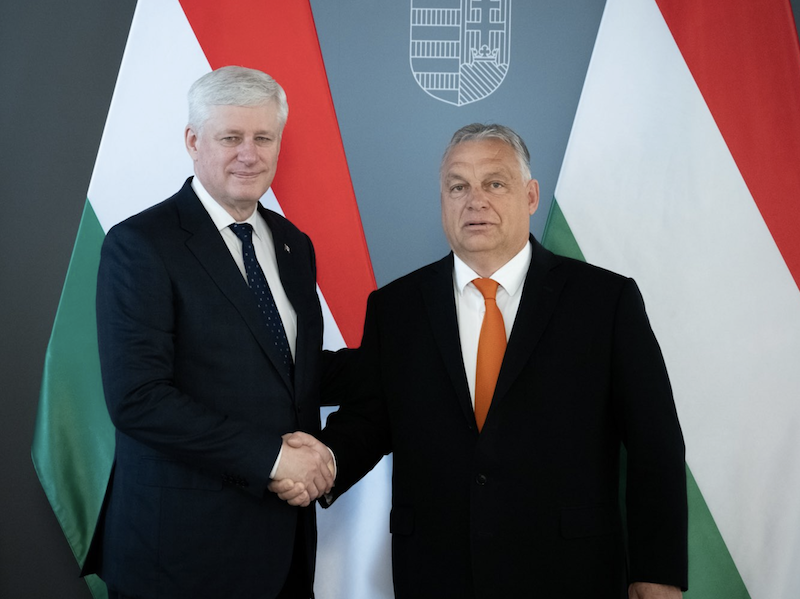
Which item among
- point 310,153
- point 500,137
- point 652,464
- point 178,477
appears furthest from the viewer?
point 310,153

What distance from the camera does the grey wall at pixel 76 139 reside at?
104 inches

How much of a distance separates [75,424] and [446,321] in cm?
129

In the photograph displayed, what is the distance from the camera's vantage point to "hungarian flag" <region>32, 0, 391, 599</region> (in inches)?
94.6

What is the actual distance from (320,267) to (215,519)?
0.97 metres

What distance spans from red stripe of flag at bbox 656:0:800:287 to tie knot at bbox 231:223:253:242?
58.5 inches

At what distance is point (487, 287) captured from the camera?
75.5 inches

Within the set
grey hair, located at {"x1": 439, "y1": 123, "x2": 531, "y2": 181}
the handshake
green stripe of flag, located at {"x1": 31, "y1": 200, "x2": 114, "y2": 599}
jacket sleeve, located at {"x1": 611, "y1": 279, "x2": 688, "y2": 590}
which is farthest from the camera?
green stripe of flag, located at {"x1": 31, "y1": 200, "x2": 114, "y2": 599}

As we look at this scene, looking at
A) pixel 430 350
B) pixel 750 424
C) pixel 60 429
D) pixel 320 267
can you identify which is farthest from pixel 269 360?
pixel 750 424

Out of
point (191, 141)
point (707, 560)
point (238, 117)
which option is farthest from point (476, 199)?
point (707, 560)

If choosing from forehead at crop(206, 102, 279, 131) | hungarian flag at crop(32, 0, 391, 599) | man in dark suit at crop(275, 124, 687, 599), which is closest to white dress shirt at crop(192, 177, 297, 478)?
forehead at crop(206, 102, 279, 131)

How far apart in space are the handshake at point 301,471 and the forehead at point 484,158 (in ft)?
2.62

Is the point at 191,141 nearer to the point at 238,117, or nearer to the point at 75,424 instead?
the point at 238,117

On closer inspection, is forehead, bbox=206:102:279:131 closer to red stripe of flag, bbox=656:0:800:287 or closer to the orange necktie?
the orange necktie

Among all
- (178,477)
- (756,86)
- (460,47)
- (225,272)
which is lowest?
(178,477)
